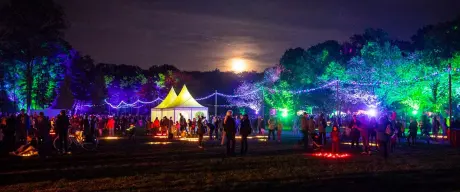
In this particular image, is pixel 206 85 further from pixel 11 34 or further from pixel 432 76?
pixel 432 76

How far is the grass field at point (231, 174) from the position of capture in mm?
9312

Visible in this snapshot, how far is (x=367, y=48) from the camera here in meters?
42.5

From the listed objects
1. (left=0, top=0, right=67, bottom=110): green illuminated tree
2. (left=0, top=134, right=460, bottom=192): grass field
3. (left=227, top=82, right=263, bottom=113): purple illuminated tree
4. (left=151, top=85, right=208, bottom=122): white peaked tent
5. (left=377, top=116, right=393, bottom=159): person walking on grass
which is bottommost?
(left=0, top=134, right=460, bottom=192): grass field

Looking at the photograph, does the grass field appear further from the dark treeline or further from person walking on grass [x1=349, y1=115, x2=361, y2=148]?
→ the dark treeline

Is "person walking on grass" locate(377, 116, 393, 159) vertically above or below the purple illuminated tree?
below

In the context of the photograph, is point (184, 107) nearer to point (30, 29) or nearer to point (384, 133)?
point (30, 29)

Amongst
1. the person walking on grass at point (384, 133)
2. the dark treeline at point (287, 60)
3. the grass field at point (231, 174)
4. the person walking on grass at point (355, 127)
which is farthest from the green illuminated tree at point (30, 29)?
the person walking on grass at point (384, 133)

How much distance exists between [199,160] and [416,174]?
6.45m

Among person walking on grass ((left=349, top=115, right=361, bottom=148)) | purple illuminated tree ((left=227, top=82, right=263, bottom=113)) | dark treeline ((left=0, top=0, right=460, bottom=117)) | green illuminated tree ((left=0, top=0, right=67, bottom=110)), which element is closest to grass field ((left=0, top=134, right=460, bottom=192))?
person walking on grass ((left=349, top=115, right=361, bottom=148))

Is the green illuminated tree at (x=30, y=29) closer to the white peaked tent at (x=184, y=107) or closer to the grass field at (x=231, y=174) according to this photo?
the white peaked tent at (x=184, y=107)

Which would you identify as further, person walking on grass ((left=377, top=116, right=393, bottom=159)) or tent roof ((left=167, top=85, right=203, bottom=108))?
tent roof ((left=167, top=85, right=203, bottom=108))

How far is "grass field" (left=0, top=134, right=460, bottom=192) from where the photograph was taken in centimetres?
931

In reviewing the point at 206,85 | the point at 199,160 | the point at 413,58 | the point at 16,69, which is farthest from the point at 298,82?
the point at 206,85

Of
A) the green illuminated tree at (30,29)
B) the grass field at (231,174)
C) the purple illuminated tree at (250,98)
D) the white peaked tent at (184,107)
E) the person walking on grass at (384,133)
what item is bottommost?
the grass field at (231,174)
